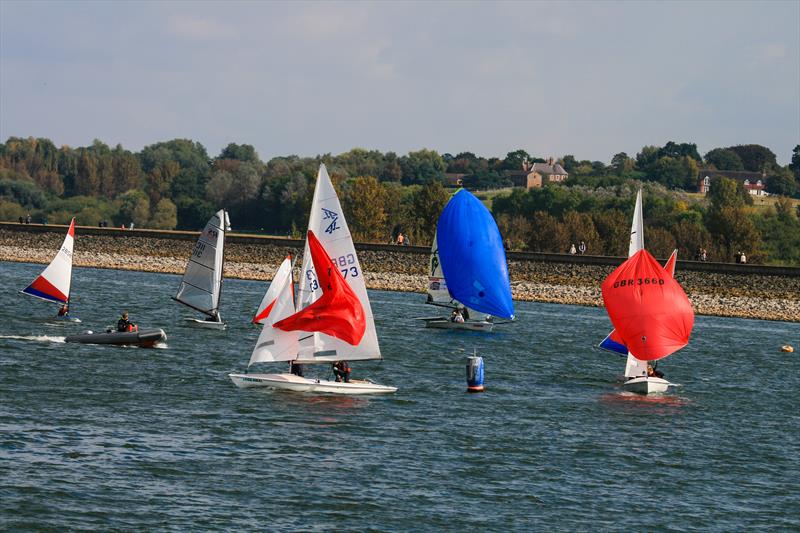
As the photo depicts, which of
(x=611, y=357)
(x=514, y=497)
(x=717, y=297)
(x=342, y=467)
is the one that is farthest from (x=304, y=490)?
(x=717, y=297)

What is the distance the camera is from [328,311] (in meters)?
44.4

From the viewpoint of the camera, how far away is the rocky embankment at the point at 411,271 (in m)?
98.2

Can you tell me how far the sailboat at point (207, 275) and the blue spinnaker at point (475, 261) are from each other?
13.5m

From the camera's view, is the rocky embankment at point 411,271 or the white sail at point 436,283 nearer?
the white sail at point 436,283

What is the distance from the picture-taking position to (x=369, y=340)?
45.0 meters

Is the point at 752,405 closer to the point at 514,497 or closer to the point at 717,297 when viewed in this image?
the point at 514,497

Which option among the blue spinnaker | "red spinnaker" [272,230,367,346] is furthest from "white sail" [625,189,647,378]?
the blue spinnaker

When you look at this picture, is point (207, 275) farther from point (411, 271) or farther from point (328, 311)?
point (411, 271)

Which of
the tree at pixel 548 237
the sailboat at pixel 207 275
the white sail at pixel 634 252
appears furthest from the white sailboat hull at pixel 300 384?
the tree at pixel 548 237

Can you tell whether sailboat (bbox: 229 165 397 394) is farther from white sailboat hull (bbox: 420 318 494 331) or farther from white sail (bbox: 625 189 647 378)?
white sailboat hull (bbox: 420 318 494 331)

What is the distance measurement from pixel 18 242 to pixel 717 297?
79662 mm

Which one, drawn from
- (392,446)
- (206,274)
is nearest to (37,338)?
(206,274)

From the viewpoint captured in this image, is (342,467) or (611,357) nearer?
(342,467)

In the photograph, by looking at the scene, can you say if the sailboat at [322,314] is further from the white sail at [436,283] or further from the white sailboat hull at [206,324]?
the white sail at [436,283]
